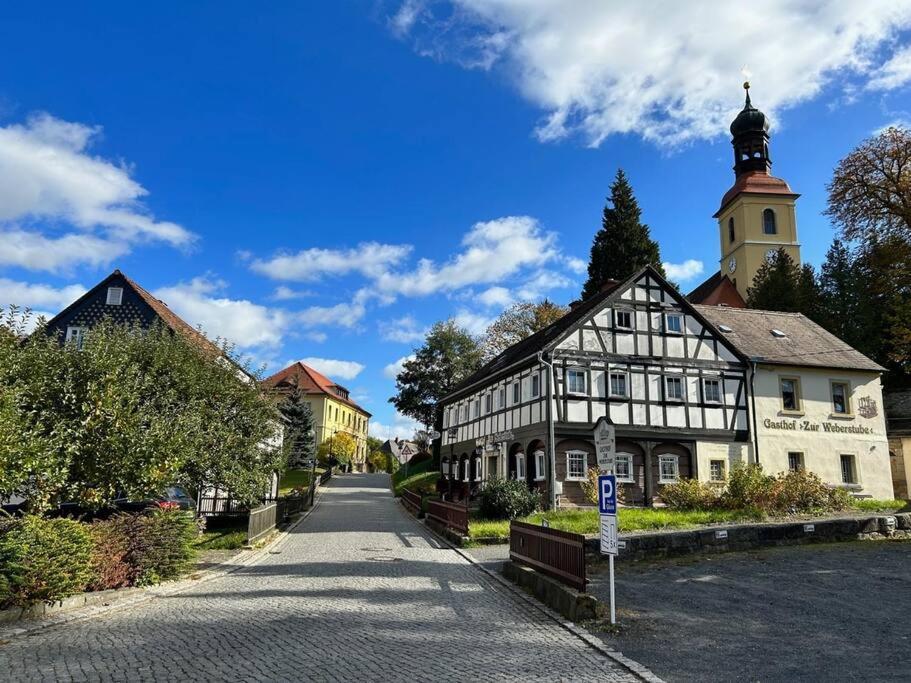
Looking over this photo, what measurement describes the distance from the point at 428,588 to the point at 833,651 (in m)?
6.35

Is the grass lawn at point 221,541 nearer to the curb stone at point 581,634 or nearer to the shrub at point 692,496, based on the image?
the curb stone at point 581,634

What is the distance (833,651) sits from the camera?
760 centimetres

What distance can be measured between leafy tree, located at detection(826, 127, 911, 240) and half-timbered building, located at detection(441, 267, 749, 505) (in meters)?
7.98

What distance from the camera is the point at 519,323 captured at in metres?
53.8

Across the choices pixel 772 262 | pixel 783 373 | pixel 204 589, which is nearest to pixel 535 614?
pixel 204 589

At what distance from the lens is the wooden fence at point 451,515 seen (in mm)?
18797

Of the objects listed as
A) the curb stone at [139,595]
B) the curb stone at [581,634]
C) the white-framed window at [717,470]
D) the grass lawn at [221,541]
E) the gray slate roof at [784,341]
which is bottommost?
the curb stone at [581,634]

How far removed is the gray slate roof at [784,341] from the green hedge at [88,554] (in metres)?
23.9

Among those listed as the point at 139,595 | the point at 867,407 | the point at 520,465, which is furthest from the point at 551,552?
the point at 867,407

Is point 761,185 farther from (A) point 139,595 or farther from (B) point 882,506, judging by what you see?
(A) point 139,595

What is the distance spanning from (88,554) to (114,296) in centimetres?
2472

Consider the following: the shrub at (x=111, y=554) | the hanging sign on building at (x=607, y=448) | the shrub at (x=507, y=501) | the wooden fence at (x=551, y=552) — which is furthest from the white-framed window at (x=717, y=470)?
the shrub at (x=111, y=554)

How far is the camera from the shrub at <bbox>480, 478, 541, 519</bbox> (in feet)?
70.0

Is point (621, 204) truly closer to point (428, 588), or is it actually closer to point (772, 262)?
point (772, 262)
